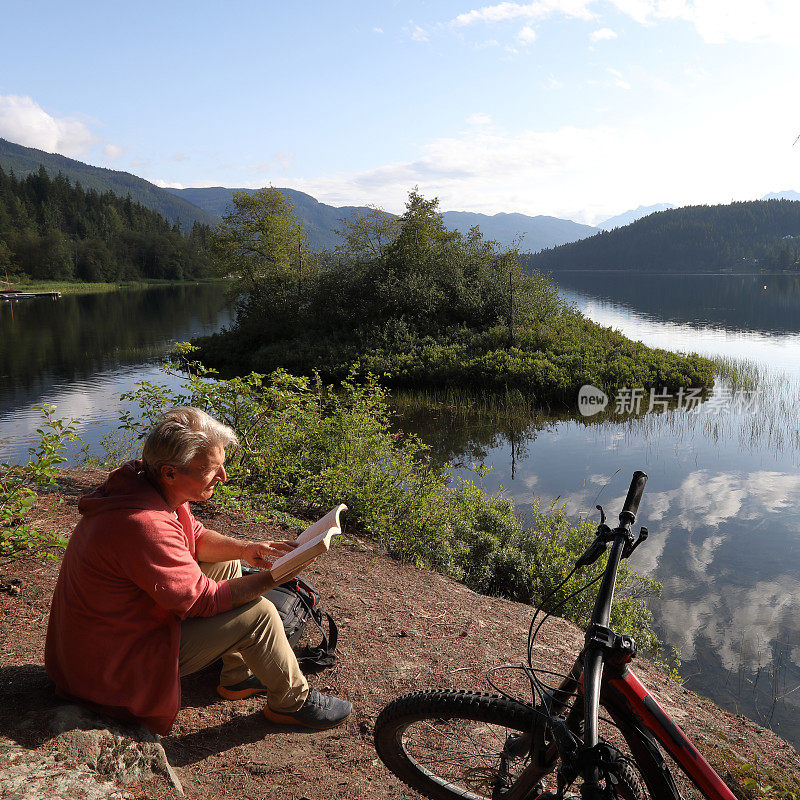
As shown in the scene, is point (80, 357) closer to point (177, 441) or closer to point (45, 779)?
point (177, 441)

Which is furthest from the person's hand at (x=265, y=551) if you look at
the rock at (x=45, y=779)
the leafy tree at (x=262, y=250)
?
the leafy tree at (x=262, y=250)

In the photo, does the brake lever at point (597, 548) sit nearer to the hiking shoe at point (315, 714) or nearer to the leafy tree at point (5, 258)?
the hiking shoe at point (315, 714)

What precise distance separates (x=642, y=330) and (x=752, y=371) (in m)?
14.8

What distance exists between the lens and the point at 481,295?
2598cm

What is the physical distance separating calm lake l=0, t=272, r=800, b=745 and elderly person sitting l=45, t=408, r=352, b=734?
92.6 inches

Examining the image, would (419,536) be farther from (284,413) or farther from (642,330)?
(642,330)

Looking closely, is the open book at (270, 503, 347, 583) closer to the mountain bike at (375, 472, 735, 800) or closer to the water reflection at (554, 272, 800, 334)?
the mountain bike at (375, 472, 735, 800)

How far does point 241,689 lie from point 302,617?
→ 51 centimetres

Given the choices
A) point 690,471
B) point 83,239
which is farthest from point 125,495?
point 83,239

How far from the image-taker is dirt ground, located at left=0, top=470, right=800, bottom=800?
8.95 ft

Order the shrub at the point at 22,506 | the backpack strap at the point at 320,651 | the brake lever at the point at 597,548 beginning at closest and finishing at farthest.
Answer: the brake lever at the point at 597,548
the backpack strap at the point at 320,651
the shrub at the point at 22,506

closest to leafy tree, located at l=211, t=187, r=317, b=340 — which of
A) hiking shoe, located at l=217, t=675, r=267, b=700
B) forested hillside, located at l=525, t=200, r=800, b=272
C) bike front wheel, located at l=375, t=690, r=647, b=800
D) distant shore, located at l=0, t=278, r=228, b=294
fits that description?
hiking shoe, located at l=217, t=675, r=267, b=700

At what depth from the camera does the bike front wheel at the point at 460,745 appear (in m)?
2.03

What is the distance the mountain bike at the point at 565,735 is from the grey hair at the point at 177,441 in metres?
1.38
